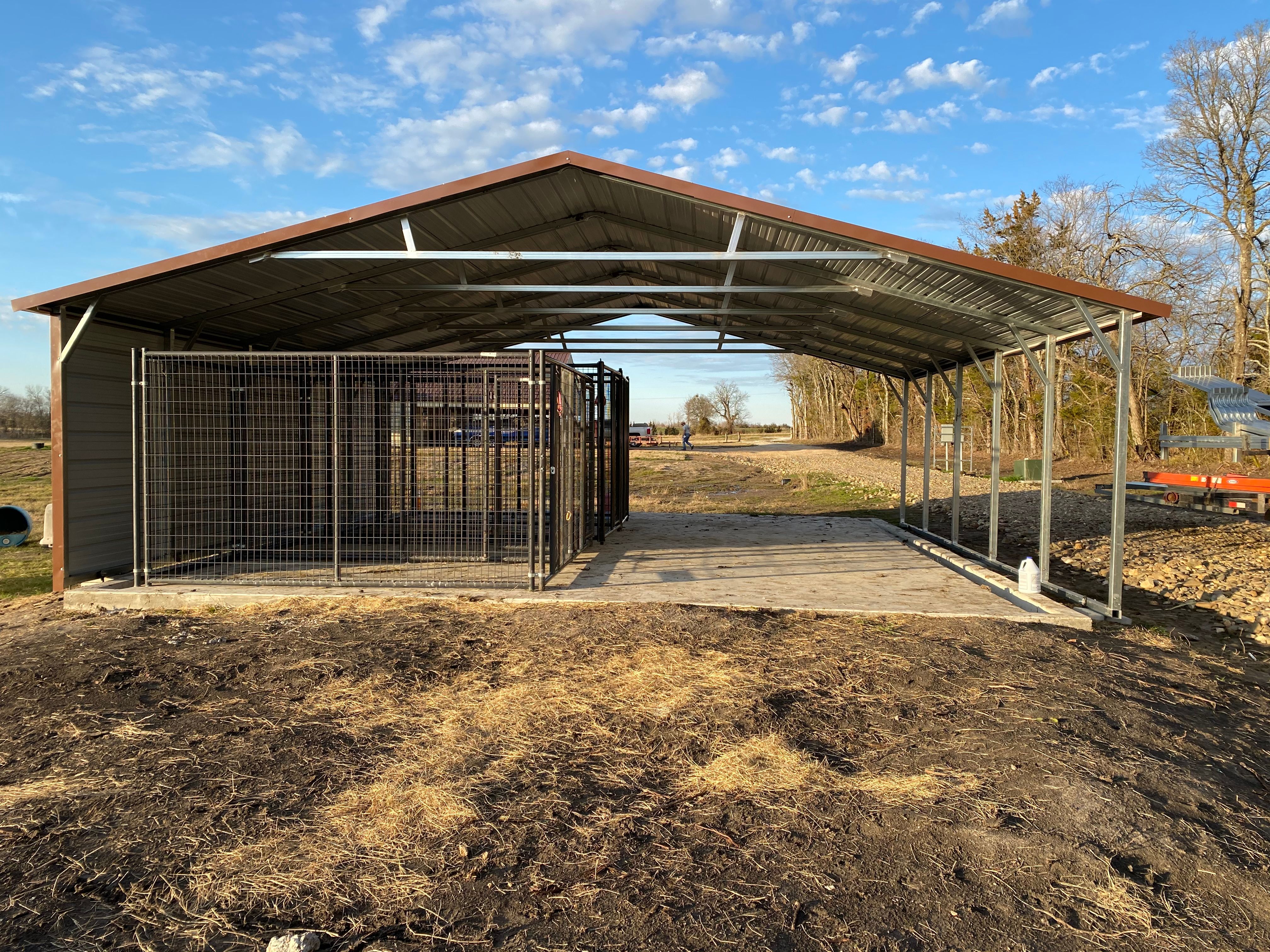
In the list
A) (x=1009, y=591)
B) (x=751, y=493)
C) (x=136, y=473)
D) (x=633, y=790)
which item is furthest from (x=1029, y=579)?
(x=751, y=493)

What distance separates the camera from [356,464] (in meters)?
12.1

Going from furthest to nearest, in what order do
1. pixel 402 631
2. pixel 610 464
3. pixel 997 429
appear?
pixel 610 464
pixel 997 429
pixel 402 631

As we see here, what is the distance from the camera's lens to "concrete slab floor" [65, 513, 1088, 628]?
7066 millimetres

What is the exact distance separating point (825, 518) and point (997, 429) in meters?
4.90

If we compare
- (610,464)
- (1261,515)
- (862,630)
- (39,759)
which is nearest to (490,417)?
(610,464)

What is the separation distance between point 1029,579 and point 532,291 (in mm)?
5609

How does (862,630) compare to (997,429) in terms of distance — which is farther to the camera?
(997,429)

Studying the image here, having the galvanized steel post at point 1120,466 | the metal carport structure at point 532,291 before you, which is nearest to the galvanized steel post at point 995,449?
the metal carport structure at point 532,291

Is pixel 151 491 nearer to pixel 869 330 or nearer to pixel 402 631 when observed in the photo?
pixel 402 631

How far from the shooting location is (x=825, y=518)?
46.6 ft

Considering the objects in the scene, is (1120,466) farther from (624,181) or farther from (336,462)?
(336,462)

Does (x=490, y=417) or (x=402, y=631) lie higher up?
(x=490, y=417)

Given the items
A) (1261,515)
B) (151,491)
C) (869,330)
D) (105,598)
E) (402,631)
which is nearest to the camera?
(402,631)

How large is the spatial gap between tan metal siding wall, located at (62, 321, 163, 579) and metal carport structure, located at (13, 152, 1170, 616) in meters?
0.02
